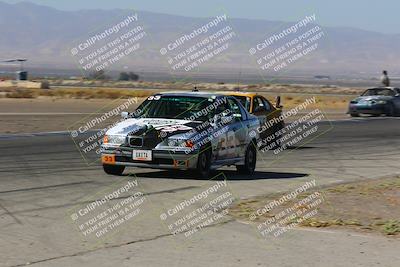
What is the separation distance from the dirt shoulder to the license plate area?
7.82 feet

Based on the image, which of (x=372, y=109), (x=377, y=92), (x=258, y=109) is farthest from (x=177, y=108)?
(x=377, y=92)

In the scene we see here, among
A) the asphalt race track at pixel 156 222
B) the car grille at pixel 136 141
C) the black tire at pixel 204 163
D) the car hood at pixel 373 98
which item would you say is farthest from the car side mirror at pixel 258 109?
the car hood at pixel 373 98

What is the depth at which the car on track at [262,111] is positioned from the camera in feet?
65.6

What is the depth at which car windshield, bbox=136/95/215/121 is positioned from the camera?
47.6ft

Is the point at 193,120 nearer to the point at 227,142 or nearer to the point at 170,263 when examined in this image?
the point at 227,142

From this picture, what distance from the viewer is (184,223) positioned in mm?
9914

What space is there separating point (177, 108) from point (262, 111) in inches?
234

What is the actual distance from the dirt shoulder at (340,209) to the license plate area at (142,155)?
2.38 metres

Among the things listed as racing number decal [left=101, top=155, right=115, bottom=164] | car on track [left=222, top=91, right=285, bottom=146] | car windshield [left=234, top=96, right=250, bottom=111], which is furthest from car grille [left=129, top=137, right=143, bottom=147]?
car windshield [left=234, top=96, right=250, bottom=111]

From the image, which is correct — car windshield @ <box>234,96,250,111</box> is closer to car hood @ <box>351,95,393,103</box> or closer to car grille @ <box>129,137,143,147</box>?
car grille @ <box>129,137,143,147</box>

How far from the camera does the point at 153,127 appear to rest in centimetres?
1399

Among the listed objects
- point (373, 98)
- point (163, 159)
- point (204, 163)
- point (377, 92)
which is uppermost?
point (163, 159)

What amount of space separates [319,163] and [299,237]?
30.2ft

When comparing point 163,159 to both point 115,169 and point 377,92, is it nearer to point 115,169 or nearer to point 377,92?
point 115,169
